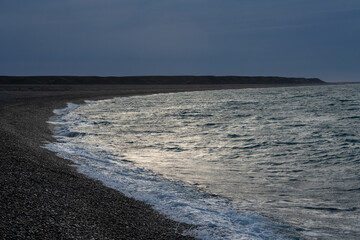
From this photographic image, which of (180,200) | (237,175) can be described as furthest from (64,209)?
(237,175)

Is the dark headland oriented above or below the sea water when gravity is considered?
above

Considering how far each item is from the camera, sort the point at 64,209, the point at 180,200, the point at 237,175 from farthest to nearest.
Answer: the point at 237,175 → the point at 180,200 → the point at 64,209

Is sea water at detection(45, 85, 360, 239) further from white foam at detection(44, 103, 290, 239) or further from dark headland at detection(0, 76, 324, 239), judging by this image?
dark headland at detection(0, 76, 324, 239)

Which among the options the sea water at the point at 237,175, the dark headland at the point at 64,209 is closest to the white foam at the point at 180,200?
the sea water at the point at 237,175

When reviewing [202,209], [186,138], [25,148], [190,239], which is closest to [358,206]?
[202,209]

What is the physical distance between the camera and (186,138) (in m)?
20.0

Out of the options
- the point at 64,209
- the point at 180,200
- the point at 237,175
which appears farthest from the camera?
the point at 237,175

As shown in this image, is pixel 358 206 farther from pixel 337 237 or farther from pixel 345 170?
pixel 345 170

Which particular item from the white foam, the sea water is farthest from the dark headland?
the sea water

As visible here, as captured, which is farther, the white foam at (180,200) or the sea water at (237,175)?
the sea water at (237,175)

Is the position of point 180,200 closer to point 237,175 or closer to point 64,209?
point 64,209

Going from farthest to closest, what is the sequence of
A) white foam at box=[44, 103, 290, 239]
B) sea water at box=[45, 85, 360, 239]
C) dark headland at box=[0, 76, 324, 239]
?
sea water at box=[45, 85, 360, 239] → white foam at box=[44, 103, 290, 239] → dark headland at box=[0, 76, 324, 239]

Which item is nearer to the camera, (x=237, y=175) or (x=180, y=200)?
(x=180, y=200)

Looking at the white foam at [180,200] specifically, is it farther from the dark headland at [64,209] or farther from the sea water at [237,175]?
the dark headland at [64,209]
